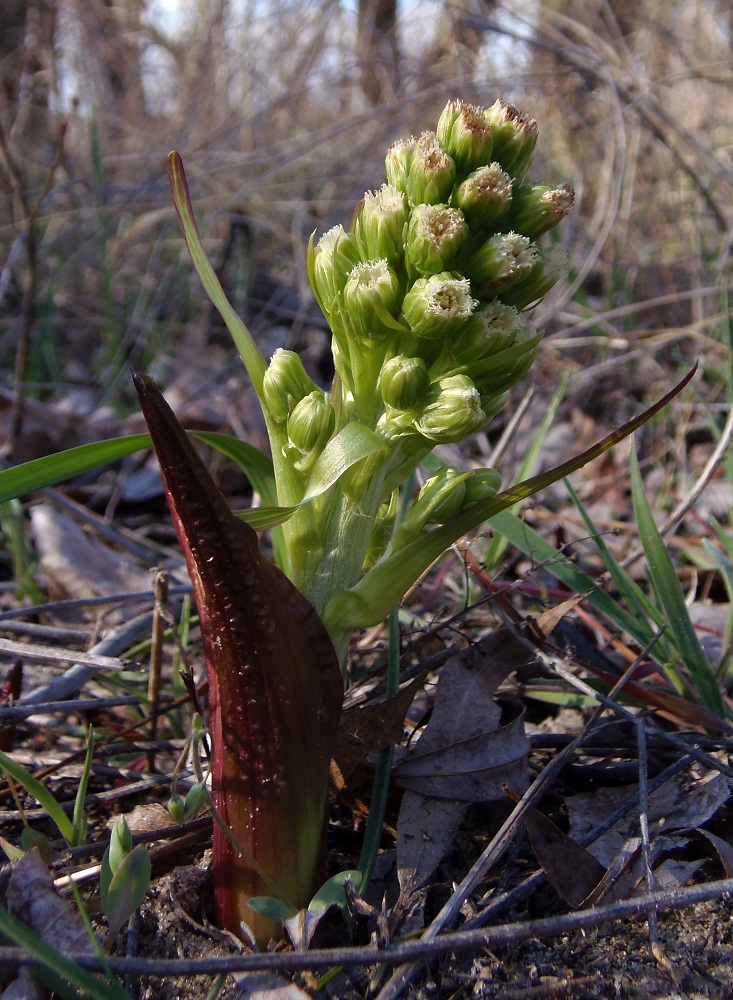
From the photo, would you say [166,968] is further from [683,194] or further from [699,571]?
[683,194]

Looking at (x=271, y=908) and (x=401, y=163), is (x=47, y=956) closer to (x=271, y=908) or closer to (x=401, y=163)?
(x=271, y=908)

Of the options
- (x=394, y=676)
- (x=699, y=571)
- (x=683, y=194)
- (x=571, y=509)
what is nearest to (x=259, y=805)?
(x=394, y=676)

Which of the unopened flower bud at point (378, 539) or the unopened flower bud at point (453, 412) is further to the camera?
the unopened flower bud at point (378, 539)

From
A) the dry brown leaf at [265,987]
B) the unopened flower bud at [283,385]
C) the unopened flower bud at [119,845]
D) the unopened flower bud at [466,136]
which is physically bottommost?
the dry brown leaf at [265,987]

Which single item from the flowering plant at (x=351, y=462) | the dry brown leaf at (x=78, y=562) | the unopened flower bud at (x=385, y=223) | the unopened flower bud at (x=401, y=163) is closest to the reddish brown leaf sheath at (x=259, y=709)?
the flowering plant at (x=351, y=462)

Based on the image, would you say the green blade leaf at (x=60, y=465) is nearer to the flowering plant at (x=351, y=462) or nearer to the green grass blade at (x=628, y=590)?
the flowering plant at (x=351, y=462)

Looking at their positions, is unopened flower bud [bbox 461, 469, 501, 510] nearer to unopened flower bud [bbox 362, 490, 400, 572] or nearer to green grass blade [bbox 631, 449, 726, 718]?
unopened flower bud [bbox 362, 490, 400, 572]

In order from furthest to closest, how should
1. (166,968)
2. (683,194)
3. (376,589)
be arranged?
1. (683,194)
2. (376,589)
3. (166,968)
